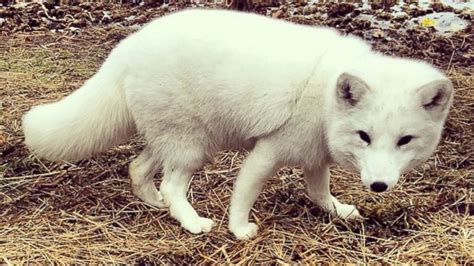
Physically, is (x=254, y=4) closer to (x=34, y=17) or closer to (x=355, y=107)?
(x=34, y=17)

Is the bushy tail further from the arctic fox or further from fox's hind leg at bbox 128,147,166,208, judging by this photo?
fox's hind leg at bbox 128,147,166,208

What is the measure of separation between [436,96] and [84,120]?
4.87 feet

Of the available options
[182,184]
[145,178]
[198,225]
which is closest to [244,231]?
[198,225]

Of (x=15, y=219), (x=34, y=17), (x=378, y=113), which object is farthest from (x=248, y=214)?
(x=34, y=17)

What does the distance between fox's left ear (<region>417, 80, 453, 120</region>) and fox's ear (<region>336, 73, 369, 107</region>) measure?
0.21m

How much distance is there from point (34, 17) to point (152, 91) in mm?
4590

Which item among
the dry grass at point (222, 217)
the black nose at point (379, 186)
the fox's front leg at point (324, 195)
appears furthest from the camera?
the fox's front leg at point (324, 195)

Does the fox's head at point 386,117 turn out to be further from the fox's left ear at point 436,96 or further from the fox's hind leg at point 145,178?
the fox's hind leg at point 145,178

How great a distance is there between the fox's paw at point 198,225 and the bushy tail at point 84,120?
19.9 inches

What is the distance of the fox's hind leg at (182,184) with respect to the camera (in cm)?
301

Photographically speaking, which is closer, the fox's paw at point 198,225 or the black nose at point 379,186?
the black nose at point 379,186

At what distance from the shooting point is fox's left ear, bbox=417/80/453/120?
8.20 feet

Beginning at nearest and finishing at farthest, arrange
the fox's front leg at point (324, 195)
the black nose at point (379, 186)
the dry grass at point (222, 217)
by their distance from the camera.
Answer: the black nose at point (379, 186), the dry grass at point (222, 217), the fox's front leg at point (324, 195)

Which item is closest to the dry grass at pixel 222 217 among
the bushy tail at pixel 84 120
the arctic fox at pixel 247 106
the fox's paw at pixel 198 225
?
the fox's paw at pixel 198 225
